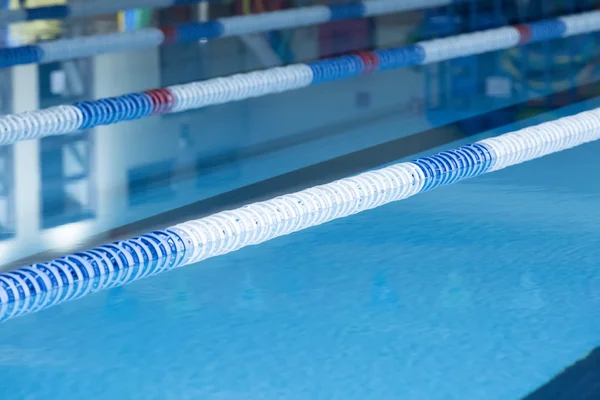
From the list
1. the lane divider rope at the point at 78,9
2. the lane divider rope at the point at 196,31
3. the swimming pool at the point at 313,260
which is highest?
the swimming pool at the point at 313,260

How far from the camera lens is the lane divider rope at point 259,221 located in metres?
2.98

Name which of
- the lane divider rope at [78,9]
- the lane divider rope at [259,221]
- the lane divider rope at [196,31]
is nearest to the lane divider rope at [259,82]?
the lane divider rope at [196,31]

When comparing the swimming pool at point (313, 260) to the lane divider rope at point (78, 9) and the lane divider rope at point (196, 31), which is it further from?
the lane divider rope at point (78, 9)

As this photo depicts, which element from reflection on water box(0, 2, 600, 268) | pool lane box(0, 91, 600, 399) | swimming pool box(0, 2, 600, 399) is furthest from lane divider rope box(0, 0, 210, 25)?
pool lane box(0, 91, 600, 399)

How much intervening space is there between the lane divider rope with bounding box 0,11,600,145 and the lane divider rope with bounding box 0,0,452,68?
1.46 meters

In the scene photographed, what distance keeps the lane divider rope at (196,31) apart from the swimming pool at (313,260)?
3.91 ft

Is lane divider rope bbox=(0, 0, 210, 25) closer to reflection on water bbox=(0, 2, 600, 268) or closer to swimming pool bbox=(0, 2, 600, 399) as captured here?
reflection on water bbox=(0, 2, 600, 268)

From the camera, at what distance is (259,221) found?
3529mm

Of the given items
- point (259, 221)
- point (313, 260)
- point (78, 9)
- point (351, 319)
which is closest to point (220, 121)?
point (259, 221)

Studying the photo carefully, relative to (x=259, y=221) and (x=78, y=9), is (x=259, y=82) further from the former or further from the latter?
(x=78, y=9)

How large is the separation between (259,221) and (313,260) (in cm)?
31

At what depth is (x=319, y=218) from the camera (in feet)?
12.0

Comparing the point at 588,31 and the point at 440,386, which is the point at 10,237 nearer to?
the point at 440,386

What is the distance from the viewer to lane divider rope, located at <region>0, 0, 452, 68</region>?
23.6ft
